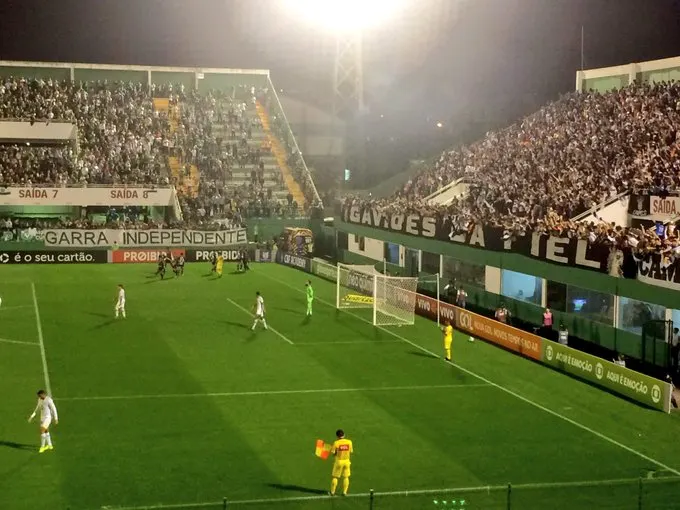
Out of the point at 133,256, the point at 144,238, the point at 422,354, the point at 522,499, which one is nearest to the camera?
the point at 522,499

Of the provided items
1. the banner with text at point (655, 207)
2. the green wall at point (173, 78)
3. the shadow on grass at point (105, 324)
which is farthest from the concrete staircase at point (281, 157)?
the banner with text at point (655, 207)

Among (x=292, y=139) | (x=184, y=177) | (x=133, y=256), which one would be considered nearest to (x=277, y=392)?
(x=133, y=256)

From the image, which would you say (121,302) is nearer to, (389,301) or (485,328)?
(389,301)

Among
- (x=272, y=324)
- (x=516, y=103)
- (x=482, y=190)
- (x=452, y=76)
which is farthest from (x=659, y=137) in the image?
(x=452, y=76)

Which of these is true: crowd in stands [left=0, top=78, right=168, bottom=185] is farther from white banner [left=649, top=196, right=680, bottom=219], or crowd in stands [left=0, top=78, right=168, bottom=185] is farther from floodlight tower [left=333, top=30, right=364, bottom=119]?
white banner [left=649, top=196, right=680, bottom=219]

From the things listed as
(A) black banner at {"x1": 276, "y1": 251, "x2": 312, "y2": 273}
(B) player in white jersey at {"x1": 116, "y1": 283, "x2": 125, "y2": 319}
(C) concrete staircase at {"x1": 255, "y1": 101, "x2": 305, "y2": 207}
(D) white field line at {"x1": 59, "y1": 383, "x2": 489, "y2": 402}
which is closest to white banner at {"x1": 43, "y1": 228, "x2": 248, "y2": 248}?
(A) black banner at {"x1": 276, "y1": 251, "x2": 312, "y2": 273}

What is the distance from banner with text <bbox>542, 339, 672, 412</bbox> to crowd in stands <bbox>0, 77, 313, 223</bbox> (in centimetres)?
3946

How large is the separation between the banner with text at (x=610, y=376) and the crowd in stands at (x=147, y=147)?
39.5 meters

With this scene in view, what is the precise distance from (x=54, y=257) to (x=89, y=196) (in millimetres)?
6513

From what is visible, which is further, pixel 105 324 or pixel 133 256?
pixel 133 256

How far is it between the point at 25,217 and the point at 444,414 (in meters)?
50.2

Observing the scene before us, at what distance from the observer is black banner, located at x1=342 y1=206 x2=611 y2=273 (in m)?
34.6

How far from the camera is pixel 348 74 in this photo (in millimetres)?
62500

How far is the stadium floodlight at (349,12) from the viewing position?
60625 millimetres
